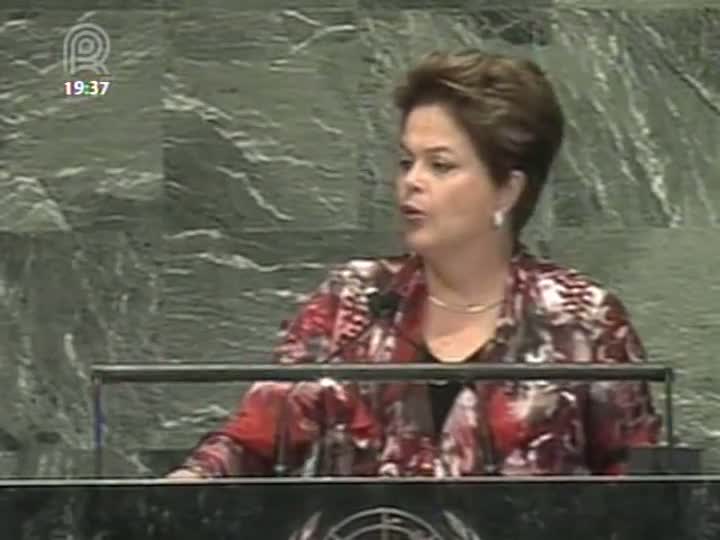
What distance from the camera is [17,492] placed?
4.27 feet

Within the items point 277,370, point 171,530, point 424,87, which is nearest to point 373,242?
point 424,87

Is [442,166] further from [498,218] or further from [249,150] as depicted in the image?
[249,150]

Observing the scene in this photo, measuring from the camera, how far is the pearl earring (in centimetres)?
149

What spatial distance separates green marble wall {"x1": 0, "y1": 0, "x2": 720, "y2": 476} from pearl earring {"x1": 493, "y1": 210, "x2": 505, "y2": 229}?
0.22 meters

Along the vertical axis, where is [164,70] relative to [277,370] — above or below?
above

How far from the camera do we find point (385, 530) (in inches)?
50.6

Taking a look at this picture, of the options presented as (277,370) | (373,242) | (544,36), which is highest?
(544,36)

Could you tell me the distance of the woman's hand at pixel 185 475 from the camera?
4.33ft

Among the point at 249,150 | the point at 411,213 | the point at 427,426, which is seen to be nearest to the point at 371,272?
the point at 411,213

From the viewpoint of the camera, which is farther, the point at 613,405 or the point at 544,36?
the point at 544,36

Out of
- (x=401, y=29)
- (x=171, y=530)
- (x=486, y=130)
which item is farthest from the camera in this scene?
(x=401, y=29)

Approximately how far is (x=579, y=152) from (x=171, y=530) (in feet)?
1.90

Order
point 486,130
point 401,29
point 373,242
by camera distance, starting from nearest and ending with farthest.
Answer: point 486,130 < point 373,242 < point 401,29

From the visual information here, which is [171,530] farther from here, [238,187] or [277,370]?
[238,187]
